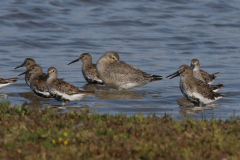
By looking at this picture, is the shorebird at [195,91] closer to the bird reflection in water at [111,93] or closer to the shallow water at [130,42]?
the shallow water at [130,42]

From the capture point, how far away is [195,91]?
1188cm

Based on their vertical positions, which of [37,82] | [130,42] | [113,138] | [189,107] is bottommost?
[189,107]

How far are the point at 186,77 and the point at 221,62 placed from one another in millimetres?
6373

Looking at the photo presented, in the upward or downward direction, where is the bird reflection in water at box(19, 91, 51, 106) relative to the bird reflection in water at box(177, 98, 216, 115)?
upward

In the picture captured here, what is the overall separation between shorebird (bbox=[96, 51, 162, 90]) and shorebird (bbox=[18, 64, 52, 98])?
7.61 feet

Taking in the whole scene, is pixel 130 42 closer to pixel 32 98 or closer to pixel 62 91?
pixel 32 98

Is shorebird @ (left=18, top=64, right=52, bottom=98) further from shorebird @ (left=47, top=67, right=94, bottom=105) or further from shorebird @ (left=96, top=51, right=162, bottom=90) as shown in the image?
shorebird @ (left=96, top=51, right=162, bottom=90)

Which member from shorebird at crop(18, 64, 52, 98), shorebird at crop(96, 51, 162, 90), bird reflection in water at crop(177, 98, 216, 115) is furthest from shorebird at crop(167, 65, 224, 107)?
shorebird at crop(18, 64, 52, 98)

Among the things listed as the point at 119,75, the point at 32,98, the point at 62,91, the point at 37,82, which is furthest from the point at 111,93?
the point at 62,91

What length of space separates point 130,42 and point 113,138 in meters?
15.2

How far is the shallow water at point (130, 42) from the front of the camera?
1254 cm

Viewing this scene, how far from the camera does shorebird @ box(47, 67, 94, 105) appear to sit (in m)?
11.5

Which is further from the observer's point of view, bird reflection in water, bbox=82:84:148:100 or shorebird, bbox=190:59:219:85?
shorebird, bbox=190:59:219:85

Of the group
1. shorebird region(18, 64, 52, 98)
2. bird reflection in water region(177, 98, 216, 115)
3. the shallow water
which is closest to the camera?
bird reflection in water region(177, 98, 216, 115)
